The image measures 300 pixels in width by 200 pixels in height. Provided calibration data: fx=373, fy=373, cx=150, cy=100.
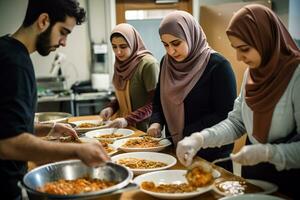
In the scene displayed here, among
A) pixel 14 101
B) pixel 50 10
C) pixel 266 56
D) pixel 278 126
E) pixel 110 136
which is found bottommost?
pixel 110 136

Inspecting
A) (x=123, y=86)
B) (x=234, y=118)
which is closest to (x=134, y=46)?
(x=123, y=86)

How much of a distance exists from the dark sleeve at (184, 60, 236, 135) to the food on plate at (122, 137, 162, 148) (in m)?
0.22

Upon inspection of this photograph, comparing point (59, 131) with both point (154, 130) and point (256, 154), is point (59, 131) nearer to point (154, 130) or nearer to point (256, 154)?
point (154, 130)

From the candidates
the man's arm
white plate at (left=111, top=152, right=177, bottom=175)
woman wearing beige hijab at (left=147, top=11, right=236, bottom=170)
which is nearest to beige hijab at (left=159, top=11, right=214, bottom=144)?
woman wearing beige hijab at (left=147, top=11, right=236, bottom=170)

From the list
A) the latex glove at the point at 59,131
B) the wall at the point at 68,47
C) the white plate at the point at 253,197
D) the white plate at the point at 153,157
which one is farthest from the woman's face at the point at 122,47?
the wall at the point at 68,47

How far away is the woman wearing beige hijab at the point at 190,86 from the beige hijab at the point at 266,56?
0.39 metres

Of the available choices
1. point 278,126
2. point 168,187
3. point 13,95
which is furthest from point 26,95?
point 278,126

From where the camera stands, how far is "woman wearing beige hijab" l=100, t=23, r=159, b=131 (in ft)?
8.31

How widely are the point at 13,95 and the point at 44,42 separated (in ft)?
1.06

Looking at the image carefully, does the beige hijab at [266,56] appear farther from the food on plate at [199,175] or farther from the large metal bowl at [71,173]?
the large metal bowl at [71,173]

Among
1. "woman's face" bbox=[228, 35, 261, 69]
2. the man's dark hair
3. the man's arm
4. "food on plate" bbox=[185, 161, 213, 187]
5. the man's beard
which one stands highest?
the man's dark hair

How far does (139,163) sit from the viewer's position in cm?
170

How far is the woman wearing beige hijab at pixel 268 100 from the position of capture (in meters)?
1.36

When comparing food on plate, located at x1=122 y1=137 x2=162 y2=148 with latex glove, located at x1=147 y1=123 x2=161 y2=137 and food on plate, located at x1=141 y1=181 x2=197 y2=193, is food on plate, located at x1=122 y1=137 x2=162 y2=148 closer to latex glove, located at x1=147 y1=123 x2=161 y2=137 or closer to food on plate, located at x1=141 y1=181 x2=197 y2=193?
latex glove, located at x1=147 y1=123 x2=161 y2=137
